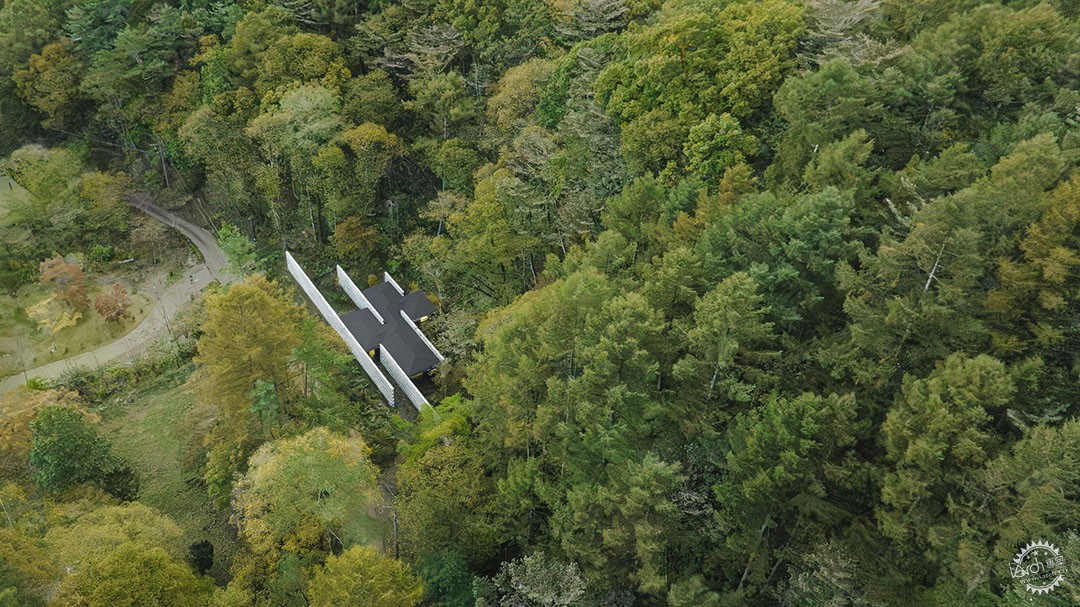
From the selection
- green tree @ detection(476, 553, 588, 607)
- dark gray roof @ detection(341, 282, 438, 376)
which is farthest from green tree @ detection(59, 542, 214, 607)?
dark gray roof @ detection(341, 282, 438, 376)

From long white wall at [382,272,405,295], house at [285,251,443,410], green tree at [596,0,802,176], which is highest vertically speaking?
green tree at [596,0,802,176]

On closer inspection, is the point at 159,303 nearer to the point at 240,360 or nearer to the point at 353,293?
the point at 353,293

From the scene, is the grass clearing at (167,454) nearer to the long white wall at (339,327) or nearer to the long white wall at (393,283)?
the long white wall at (339,327)

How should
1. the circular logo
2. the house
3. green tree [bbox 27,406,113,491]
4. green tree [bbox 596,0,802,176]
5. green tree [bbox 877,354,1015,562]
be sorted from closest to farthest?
1. the circular logo
2. green tree [bbox 877,354,1015,562]
3. green tree [bbox 596,0,802,176]
4. green tree [bbox 27,406,113,491]
5. the house

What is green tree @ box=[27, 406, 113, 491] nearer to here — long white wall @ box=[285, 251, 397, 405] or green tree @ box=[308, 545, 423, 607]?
long white wall @ box=[285, 251, 397, 405]

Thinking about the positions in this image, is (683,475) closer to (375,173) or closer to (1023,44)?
(1023,44)

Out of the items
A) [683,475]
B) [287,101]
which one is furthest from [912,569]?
[287,101]

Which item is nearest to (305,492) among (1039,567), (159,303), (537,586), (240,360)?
(240,360)
